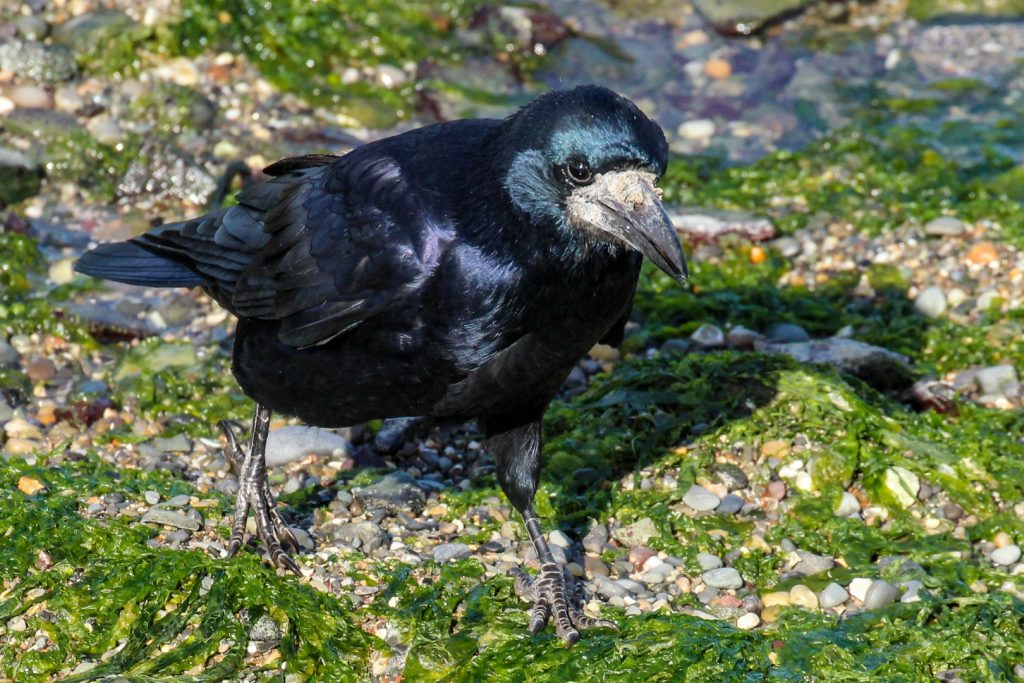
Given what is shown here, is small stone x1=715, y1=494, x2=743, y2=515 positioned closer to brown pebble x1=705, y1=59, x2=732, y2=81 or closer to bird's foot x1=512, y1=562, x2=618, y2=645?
bird's foot x1=512, y1=562, x2=618, y2=645

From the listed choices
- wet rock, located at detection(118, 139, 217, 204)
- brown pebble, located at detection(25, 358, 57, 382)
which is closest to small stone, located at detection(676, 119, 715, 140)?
wet rock, located at detection(118, 139, 217, 204)

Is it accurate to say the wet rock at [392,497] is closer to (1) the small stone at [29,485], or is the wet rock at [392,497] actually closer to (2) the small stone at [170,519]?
(2) the small stone at [170,519]

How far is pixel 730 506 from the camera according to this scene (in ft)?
17.7

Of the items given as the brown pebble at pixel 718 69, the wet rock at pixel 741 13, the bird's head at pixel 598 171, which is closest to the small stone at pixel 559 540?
the bird's head at pixel 598 171

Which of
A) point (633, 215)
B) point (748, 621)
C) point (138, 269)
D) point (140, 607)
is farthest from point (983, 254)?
point (140, 607)

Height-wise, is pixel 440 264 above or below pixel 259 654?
above

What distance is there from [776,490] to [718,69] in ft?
15.3

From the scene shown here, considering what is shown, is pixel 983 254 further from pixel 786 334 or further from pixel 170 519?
pixel 170 519

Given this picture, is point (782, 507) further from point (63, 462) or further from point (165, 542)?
point (63, 462)

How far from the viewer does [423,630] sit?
462 cm

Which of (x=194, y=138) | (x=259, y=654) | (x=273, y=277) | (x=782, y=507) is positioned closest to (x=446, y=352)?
(x=273, y=277)

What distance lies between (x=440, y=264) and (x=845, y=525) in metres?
2.09

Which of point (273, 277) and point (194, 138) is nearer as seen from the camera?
point (273, 277)

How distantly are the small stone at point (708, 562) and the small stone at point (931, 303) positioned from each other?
2511 millimetres
